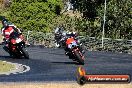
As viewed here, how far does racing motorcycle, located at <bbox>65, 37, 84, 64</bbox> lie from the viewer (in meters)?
19.8

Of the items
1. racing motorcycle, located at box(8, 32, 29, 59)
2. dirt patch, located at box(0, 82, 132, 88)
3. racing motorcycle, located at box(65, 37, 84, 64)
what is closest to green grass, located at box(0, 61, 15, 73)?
racing motorcycle, located at box(65, 37, 84, 64)

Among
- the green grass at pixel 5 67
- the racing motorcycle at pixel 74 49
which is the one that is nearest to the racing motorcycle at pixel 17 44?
the green grass at pixel 5 67

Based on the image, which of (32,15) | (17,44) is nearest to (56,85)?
(17,44)

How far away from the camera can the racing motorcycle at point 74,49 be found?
19.8m

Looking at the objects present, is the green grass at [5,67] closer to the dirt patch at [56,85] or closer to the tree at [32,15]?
the dirt patch at [56,85]

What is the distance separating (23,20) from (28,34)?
3692 millimetres

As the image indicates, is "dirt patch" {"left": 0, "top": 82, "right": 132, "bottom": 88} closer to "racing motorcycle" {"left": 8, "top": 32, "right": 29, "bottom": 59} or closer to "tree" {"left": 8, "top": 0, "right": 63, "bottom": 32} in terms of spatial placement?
"racing motorcycle" {"left": 8, "top": 32, "right": 29, "bottom": 59}

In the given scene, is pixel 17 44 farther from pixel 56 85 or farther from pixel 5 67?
pixel 56 85

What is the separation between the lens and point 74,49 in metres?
19.9

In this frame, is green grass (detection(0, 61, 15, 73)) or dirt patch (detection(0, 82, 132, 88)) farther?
A: green grass (detection(0, 61, 15, 73))

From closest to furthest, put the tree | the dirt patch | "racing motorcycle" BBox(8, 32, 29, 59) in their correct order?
the dirt patch → "racing motorcycle" BBox(8, 32, 29, 59) → the tree

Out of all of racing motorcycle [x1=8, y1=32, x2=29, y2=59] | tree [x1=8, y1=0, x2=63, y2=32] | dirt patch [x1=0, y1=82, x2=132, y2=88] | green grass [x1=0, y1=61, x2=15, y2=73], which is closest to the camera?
dirt patch [x1=0, y1=82, x2=132, y2=88]

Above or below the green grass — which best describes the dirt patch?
above

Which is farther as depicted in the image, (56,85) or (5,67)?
(5,67)
